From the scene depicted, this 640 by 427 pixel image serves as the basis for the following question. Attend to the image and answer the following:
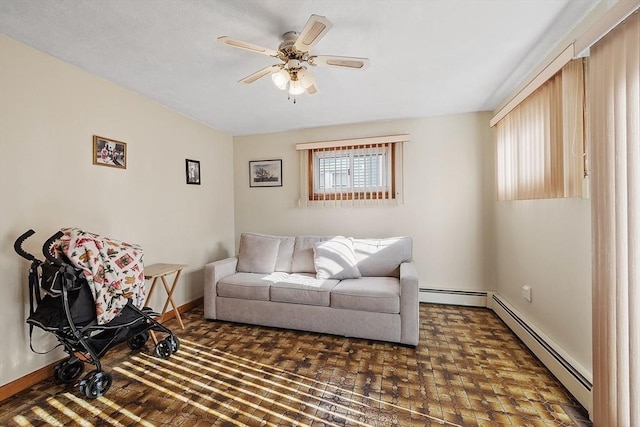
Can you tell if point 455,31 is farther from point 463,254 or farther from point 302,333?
point 302,333

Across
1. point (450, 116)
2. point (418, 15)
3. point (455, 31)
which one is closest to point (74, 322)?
point (418, 15)

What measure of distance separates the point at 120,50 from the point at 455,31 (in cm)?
236

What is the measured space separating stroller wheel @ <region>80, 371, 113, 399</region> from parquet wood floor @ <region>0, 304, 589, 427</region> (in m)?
0.05

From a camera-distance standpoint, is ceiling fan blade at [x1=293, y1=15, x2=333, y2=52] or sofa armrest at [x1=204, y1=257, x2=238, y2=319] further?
sofa armrest at [x1=204, y1=257, x2=238, y2=319]

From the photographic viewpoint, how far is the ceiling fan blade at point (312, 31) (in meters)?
1.40

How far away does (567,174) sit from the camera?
1788 millimetres

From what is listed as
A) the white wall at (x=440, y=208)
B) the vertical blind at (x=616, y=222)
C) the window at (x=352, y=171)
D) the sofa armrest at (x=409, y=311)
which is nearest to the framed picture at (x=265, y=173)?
the window at (x=352, y=171)

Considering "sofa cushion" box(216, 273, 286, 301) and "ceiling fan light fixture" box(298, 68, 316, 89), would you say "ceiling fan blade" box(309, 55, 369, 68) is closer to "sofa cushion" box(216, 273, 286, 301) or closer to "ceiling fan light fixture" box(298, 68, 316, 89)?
"ceiling fan light fixture" box(298, 68, 316, 89)

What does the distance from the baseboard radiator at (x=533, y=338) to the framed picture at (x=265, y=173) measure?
258cm

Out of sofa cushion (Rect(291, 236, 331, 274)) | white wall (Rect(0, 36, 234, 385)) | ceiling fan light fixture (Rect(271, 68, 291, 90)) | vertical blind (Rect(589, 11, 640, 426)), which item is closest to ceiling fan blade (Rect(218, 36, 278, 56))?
ceiling fan light fixture (Rect(271, 68, 291, 90))

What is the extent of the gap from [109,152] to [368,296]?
2.74 m

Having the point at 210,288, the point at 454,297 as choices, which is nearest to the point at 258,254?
the point at 210,288

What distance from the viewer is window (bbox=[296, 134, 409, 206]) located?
11.9 feet

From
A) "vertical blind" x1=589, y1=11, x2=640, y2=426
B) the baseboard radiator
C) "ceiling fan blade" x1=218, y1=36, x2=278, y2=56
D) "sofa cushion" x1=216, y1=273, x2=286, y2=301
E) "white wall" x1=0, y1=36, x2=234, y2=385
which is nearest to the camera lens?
"vertical blind" x1=589, y1=11, x2=640, y2=426
